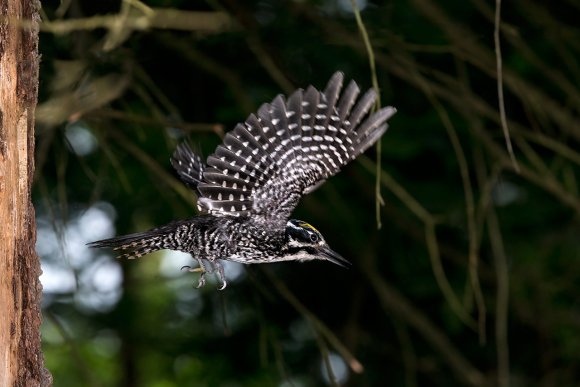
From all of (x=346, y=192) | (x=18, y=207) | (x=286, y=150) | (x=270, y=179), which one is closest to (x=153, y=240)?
(x=270, y=179)

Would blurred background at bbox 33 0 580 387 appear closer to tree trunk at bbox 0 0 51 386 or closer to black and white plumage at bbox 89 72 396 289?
black and white plumage at bbox 89 72 396 289

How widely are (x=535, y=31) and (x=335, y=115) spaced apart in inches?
91.3

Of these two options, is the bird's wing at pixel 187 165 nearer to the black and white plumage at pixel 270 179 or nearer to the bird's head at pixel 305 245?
the black and white plumage at pixel 270 179

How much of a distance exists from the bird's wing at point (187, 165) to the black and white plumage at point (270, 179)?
15.5 inches

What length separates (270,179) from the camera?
4387 millimetres

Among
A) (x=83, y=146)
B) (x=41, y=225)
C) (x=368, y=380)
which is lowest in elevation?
(x=368, y=380)

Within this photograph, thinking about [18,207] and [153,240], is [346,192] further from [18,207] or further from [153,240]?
[18,207]

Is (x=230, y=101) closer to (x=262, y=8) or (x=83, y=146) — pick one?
(x=262, y=8)

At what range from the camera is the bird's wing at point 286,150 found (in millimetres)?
4195

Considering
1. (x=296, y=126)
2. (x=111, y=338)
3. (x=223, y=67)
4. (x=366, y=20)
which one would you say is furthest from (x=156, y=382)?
(x=296, y=126)

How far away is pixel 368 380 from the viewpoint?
24.9 ft

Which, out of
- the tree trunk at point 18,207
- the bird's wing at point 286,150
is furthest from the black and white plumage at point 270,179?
the tree trunk at point 18,207

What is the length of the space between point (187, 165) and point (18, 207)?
1.73 meters

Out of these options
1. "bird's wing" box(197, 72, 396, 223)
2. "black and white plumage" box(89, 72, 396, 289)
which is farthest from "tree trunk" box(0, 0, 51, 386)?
"bird's wing" box(197, 72, 396, 223)
